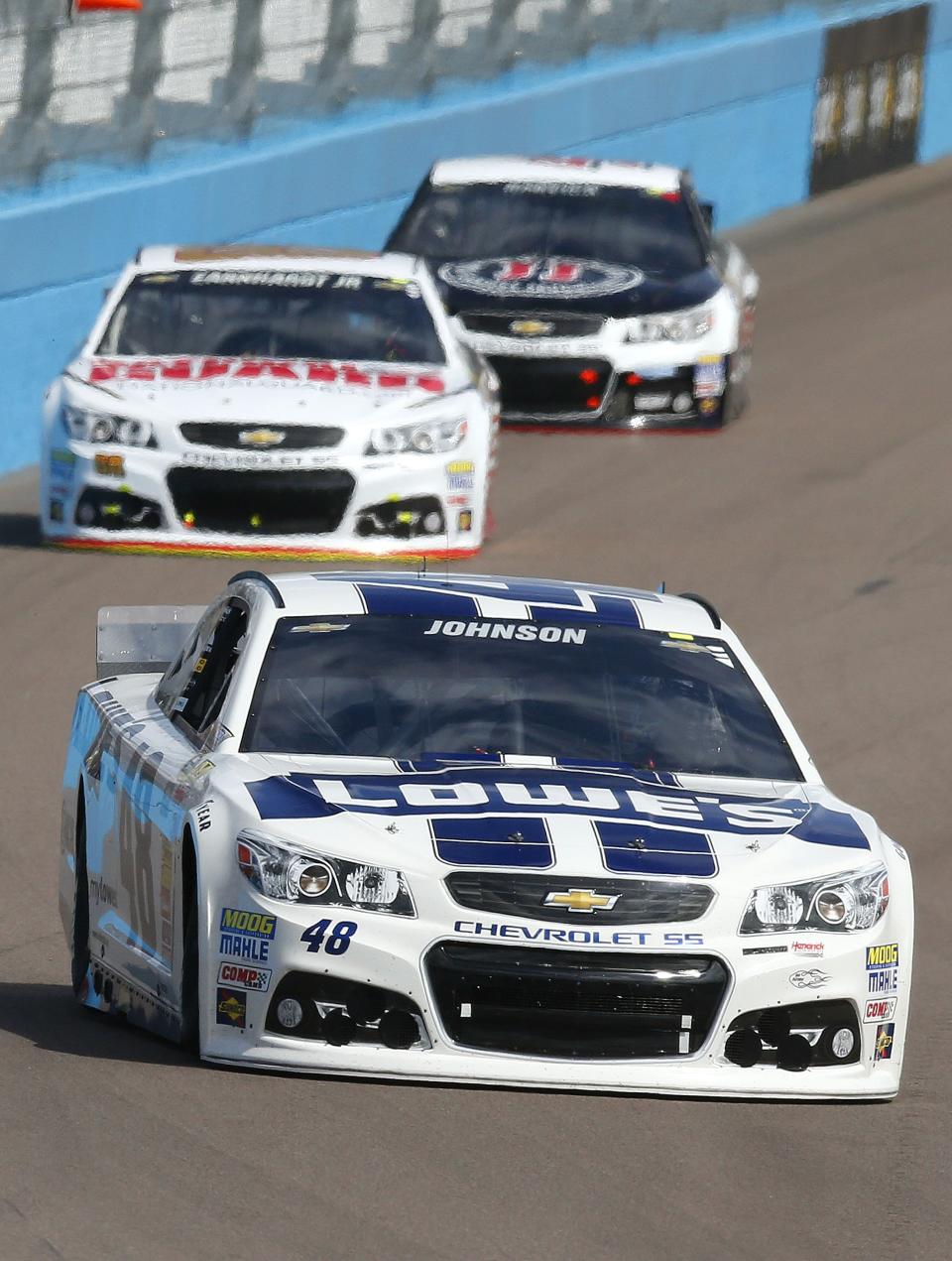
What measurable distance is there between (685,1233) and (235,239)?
15.5m

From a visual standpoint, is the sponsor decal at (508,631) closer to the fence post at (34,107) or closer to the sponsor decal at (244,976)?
the sponsor decal at (244,976)

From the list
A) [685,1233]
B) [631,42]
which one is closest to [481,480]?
[685,1233]

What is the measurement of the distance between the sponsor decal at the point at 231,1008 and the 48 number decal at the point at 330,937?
0.22 metres

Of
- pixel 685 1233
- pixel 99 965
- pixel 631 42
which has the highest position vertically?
pixel 685 1233

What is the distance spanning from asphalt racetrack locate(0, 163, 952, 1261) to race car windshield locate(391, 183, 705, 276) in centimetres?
127

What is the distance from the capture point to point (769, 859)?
6625 mm

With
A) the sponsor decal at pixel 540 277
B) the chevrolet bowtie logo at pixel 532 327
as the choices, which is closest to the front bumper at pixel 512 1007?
the chevrolet bowtie logo at pixel 532 327

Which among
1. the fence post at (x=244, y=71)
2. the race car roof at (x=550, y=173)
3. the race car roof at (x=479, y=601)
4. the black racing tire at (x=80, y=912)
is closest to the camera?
the race car roof at (x=479, y=601)

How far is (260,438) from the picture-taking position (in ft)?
46.0

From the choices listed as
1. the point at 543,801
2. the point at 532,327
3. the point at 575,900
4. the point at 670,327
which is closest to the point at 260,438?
the point at 532,327

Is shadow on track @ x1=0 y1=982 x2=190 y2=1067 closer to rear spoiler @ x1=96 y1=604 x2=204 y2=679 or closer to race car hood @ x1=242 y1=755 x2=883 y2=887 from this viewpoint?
race car hood @ x1=242 y1=755 x2=883 y2=887

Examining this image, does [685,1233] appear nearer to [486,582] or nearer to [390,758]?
[390,758]

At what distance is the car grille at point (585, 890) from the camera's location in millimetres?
6426

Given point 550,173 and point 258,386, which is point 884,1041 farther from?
point 550,173
